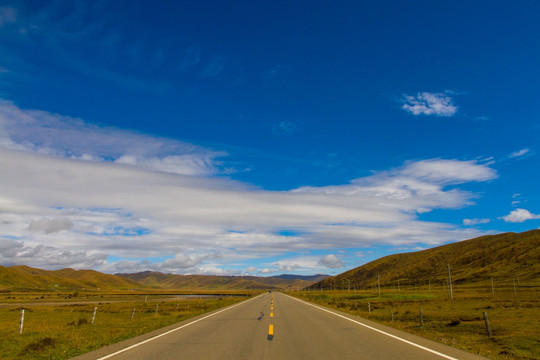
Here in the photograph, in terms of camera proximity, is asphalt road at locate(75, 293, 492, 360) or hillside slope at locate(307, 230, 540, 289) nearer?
asphalt road at locate(75, 293, 492, 360)

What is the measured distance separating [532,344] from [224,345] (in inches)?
532

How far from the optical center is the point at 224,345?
38.1 ft

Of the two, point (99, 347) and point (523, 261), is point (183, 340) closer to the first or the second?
point (99, 347)

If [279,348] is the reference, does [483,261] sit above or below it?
above

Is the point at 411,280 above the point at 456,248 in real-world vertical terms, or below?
below

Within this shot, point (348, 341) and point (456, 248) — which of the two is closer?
point (348, 341)

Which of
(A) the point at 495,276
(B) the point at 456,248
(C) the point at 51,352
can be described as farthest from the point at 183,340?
(B) the point at 456,248

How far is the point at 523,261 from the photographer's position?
12975 centimetres

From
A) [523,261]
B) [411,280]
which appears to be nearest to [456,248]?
[411,280]

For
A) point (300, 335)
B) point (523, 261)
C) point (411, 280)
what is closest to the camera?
point (300, 335)

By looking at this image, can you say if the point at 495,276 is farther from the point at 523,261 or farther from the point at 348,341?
the point at 348,341

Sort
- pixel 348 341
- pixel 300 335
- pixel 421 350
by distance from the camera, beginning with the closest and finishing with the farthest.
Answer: pixel 421 350 → pixel 348 341 → pixel 300 335

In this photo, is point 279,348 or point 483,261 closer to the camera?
point 279,348

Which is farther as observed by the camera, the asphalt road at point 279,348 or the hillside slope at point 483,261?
the hillside slope at point 483,261
